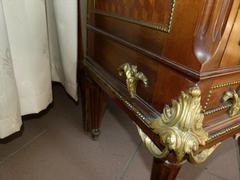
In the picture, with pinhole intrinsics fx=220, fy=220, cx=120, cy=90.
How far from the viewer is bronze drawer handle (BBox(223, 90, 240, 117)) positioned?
43 centimetres

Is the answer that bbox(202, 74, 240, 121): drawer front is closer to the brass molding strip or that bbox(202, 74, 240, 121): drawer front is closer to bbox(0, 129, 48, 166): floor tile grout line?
the brass molding strip

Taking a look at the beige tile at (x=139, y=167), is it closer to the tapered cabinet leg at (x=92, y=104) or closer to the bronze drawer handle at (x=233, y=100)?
the tapered cabinet leg at (x=92, y=104)

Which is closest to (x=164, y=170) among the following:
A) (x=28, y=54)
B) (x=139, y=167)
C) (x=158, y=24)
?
(x=158, y=24)

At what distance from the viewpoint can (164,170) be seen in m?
0.43

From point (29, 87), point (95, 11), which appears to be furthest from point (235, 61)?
point (29, 87)

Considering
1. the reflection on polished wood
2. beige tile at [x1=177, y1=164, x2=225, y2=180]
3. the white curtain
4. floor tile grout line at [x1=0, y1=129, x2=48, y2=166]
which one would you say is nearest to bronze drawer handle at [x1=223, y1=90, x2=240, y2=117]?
the reflection on polished wood

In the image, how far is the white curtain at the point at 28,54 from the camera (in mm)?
679

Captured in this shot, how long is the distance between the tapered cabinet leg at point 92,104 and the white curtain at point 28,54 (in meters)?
0.09

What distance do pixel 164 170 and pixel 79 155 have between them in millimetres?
496

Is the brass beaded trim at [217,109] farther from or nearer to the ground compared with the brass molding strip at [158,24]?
nearer to the ground

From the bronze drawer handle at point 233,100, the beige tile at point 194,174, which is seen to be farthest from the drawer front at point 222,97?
the beige tile at point 194,174

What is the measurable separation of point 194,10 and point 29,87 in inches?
26.2

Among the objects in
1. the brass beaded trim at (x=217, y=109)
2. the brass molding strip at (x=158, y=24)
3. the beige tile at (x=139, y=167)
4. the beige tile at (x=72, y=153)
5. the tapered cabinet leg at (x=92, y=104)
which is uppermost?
the brass molding strip at (x=158, y=24)

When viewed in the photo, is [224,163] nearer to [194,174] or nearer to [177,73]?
[194,174]
